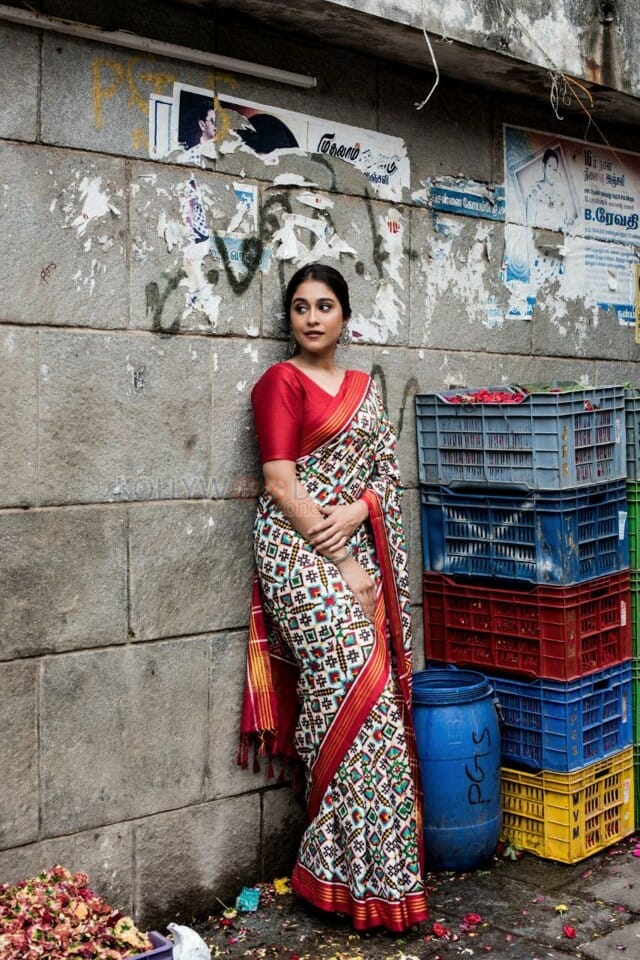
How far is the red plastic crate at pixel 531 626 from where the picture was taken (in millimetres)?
4590

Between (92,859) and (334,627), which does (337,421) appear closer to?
(334,627)

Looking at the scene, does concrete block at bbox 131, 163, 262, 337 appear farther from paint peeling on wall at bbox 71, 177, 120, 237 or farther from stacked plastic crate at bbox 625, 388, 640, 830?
stacked plastic crate at bbox 625, 388, 640, 830

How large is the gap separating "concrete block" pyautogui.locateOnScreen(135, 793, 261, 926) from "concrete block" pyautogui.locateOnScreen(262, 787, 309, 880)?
46 millimetres

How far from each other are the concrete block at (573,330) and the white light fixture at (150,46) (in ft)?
5.77

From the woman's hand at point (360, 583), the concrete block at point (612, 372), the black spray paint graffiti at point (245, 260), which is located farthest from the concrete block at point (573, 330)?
the woman's hand at point (360, 583)

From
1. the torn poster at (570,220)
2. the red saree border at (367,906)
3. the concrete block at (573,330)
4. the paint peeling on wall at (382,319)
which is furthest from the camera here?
the concrete block at (573,330)

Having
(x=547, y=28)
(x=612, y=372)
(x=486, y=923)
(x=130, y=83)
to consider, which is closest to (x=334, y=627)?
(x=486, y=923)

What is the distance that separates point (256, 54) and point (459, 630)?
8.49 feet

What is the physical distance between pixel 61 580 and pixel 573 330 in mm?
3144

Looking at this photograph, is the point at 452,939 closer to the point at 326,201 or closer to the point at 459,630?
the point at 459,630

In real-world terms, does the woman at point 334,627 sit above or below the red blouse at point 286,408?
below

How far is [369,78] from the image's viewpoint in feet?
15.6

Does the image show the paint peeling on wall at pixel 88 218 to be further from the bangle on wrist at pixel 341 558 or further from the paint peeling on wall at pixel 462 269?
the paint peeling on wall at pixel 462 269

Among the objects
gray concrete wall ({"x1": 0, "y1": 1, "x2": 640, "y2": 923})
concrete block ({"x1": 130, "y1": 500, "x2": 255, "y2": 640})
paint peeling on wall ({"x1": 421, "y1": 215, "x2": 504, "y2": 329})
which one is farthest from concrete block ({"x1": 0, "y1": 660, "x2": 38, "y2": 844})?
paint peeling on wall ({"x1": 421, "y1": 215, "x2": 504, "y2": 329})
